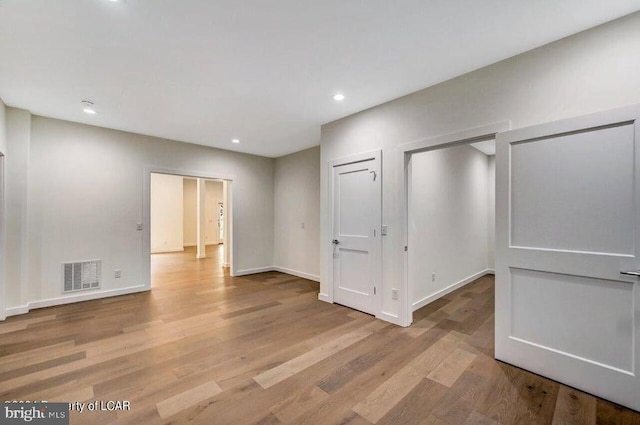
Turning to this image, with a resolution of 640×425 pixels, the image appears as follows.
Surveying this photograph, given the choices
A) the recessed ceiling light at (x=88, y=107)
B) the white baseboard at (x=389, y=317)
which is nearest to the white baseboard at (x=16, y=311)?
the recessed ceiling light at (x=88, y=107)

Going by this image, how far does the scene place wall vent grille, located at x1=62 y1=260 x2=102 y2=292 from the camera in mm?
3975

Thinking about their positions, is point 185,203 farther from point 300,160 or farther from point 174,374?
point 174,374

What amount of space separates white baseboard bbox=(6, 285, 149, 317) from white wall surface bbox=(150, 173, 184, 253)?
5.73m

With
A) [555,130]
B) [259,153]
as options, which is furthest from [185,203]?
[555,130]

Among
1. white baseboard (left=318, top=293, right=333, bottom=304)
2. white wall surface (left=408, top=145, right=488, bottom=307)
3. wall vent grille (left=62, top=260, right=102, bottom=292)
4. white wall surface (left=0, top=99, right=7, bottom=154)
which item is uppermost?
white wall surface (left=0, top=99, right=7, bottom=154)

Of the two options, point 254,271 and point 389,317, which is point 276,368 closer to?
point 389,317

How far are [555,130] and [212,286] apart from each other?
5.22 m

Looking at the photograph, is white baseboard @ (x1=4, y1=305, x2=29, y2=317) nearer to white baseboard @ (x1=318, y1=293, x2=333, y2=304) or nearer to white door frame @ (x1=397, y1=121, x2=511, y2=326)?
white baseboard @ (x1=318, y1=293, x2=333, y2=304)

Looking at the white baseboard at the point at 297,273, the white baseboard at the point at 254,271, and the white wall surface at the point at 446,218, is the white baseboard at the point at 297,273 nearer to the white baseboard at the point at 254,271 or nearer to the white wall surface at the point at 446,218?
the white baseboard at the point at 254,271

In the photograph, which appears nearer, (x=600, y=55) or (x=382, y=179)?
(x=600, y=55)

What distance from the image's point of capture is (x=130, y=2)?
1770 millimetres

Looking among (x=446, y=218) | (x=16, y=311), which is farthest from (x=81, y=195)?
(x=446, y=218)

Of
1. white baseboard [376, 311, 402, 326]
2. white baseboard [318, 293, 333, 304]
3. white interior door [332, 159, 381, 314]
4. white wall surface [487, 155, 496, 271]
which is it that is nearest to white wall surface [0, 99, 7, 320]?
white baseboard [318, 293, 333, 304]

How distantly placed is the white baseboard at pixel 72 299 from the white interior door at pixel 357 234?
3.43 meters
